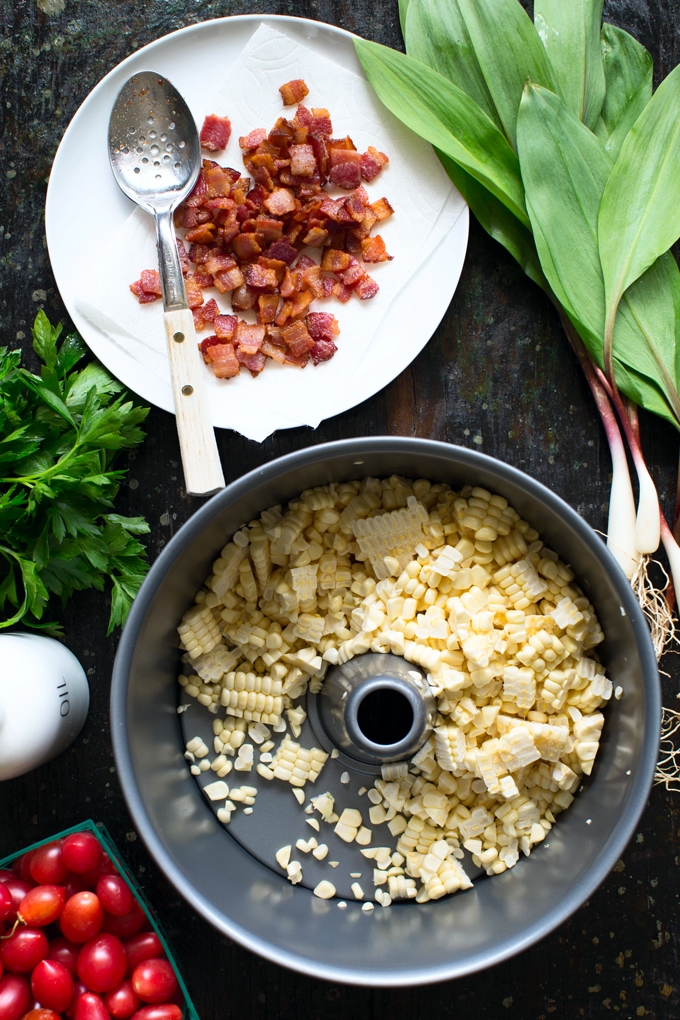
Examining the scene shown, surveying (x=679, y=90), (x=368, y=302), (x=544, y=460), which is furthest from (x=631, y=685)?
(x=679, y=90)

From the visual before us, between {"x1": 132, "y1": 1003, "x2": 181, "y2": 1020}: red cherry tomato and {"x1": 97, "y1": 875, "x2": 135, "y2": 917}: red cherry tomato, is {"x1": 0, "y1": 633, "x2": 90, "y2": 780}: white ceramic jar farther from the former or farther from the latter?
{"x1": 132, "y1": 1003, "x2": 181, "y2": 1020}: red cherry tomato

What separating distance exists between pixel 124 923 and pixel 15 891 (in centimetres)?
17

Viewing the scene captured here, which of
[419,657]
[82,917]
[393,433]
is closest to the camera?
[419,657]

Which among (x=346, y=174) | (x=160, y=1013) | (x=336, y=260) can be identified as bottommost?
(x=160, y=1013)

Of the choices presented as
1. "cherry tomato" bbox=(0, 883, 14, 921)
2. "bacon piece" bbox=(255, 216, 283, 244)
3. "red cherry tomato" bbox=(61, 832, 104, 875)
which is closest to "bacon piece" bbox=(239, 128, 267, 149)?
"bacon piece" bbox=(255, 216, 283, 244)

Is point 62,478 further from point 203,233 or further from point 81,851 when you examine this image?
→ point 81,851

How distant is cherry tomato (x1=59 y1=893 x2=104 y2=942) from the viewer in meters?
1.11

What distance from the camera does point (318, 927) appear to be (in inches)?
41.4

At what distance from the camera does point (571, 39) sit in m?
1.16

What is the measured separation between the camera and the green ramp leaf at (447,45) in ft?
3.80

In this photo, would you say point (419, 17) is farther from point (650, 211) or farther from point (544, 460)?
point (544, 460)

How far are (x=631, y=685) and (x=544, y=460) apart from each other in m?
0.42

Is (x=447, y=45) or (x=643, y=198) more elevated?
(x=447, y=45)

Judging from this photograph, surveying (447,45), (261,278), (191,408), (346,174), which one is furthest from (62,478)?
(447,45)
